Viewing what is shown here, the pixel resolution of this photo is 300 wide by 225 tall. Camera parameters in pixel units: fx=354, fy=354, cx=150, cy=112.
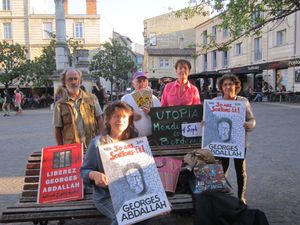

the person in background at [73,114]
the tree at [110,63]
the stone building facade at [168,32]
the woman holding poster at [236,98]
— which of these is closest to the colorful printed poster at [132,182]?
the person in background at [73,114]

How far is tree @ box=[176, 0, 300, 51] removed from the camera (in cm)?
1050

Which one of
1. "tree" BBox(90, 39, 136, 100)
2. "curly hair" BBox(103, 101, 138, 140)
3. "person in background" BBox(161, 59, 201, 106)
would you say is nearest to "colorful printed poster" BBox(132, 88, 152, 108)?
"person in background" BBox(161, 59, 201, 106)

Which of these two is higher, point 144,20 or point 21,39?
point 144,20

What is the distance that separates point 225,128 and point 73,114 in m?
1.89

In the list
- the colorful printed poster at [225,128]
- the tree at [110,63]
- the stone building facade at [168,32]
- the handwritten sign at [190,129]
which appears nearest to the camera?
the colorful printed poster at [225,128]

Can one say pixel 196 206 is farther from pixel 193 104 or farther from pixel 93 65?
pixel 93 65

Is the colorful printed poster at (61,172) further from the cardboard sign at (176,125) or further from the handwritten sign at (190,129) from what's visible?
the handwritten sign at (190,129)

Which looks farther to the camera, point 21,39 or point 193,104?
point 21,39

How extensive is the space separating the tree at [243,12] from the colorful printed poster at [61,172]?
8095mm

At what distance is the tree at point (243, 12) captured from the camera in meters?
10.5

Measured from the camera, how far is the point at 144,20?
65250mm

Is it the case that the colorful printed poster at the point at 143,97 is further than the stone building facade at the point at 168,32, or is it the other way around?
the stone building facade at the point at 168,32

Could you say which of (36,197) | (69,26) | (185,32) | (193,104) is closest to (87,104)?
(36,197)

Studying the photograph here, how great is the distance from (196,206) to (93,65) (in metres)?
37.5
